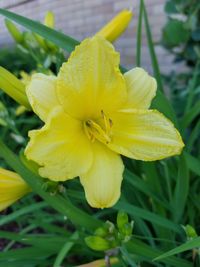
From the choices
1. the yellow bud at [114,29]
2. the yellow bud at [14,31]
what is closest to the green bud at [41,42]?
the yellow bud at [14,31]

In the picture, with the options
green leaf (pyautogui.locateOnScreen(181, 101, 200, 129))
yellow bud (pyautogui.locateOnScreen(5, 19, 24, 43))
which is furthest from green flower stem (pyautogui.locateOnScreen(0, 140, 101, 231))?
yellow bud (pyautogui.locateOnScreen(5, 19, 24, 43))

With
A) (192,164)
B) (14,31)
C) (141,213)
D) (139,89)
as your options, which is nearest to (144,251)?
(141,213)

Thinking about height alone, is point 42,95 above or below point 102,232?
above

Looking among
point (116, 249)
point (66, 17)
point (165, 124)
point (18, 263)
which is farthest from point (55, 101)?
point (66, 17)

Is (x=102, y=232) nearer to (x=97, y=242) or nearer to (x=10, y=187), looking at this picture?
(x=97, y=242)

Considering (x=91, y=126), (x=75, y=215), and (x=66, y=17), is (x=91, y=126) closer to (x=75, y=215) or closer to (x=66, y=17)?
(x=75, y=215)

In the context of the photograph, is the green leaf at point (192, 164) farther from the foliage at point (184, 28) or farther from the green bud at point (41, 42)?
the foliage at point (184, 28)
